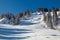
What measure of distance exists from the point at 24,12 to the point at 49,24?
56.0 m

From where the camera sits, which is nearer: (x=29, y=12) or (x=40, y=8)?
(x=29, y=12)

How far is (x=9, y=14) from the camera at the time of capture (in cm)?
9938

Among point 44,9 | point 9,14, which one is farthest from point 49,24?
point 44,9

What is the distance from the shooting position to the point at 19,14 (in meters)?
106

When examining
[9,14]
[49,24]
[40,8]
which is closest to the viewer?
[49,24]

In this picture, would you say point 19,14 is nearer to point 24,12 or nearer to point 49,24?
point 24,12

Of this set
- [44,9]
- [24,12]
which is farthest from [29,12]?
[44,9]

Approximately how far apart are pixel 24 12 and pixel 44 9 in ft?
51.7

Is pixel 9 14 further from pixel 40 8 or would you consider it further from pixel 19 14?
pixel 40 8

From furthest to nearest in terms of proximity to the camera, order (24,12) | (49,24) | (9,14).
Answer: (24,12) → (9,14) → (49,24)

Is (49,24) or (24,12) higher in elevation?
(24,12)

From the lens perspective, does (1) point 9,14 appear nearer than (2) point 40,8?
Yes

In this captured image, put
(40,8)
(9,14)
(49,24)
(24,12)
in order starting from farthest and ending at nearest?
(40,8)
(24,12)
(9,14)
(49,24)

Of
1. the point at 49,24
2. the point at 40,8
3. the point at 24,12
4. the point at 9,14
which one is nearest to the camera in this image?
the point at 49,24
